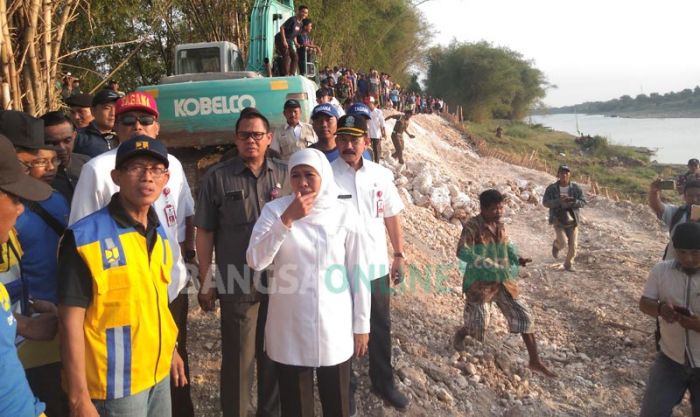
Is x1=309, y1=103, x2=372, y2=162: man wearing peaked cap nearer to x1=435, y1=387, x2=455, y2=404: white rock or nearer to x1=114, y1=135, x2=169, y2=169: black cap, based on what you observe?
x1=114, y1=135, x2=169, y2=169: black cap

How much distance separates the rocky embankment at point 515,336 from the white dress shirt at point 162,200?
1180 millimetres

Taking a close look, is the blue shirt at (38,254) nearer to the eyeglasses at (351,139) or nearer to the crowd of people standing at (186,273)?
the crowd of people standing at (186,273)

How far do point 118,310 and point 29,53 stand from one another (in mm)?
2381

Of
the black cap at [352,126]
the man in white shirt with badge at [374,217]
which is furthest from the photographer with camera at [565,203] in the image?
the black cap at [352,126]

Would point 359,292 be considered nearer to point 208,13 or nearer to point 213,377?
point 213,377

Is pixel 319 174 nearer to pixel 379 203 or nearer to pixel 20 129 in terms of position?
pixel 379 203

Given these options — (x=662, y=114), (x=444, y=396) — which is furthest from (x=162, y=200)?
(x=662, y=114)

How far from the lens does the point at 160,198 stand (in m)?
2.52

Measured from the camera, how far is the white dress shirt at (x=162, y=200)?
86.4 inches

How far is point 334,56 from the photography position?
2520 cm

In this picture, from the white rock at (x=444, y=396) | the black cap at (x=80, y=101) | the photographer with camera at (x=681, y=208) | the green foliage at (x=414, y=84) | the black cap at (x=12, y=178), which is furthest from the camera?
the green foliage at (x=414, y=84)

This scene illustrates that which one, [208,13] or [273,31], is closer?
[273,31]

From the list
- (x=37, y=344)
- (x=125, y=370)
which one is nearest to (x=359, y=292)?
(x=125, y=370)

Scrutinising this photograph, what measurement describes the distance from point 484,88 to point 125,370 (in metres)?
52.0
